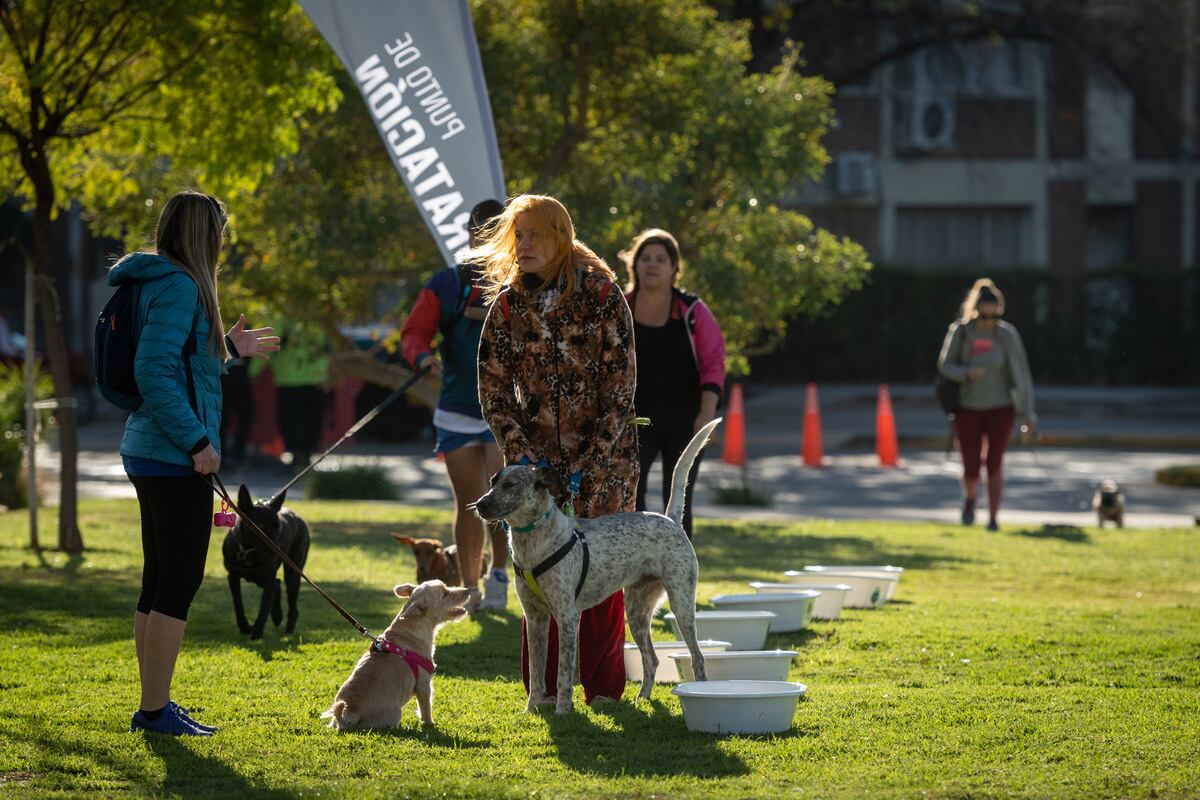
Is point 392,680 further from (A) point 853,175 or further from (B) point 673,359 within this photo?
(A) point 853,175

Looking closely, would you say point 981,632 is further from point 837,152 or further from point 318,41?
point 837,152

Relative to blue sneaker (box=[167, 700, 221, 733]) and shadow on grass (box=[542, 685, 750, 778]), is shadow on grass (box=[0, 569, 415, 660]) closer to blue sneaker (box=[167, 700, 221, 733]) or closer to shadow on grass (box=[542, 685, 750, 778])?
blue sneaker (box=[167, 700, 221, 733])

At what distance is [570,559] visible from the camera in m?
5.95

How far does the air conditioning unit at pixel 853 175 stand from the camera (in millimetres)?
33344

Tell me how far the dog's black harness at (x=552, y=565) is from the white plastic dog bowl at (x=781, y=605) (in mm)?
2316

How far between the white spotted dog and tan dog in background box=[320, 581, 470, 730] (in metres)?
0.41

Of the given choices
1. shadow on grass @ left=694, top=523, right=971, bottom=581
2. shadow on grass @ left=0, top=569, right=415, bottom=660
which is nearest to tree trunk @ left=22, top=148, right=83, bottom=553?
shadow on grass @ left=0, top=569, right=415, bottom=660

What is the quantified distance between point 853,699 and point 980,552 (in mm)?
6206

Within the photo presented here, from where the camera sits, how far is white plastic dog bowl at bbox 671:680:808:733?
225 inches

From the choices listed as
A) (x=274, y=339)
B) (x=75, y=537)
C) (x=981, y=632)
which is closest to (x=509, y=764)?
(x=274, y=339)

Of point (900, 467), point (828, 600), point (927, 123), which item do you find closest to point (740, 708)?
point (828, 600)

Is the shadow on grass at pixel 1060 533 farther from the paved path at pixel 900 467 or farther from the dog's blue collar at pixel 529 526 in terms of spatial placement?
the dog's blue collar at pixel 529 526

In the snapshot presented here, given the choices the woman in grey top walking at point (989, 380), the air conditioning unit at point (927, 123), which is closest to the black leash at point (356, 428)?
the woman in grey top walking at point (989, 380)

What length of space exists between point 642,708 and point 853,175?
28153 mm
